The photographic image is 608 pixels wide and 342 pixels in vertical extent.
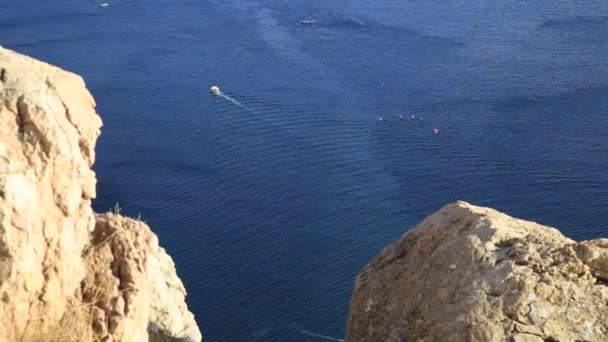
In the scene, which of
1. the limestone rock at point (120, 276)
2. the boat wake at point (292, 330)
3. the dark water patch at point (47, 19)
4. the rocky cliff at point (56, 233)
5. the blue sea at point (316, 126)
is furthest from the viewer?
the dark water patch at point (47, 19)

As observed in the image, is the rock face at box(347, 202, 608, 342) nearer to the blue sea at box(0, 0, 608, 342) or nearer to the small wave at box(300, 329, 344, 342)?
the small wave at box(300, 329, 344, 342)

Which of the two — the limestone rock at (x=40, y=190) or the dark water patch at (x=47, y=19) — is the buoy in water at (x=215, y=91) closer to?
the dark water patch at (x=47, y=19)

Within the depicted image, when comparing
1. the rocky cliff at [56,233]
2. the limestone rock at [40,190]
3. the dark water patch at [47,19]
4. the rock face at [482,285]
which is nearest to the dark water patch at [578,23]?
the dark water patch at [47,19]

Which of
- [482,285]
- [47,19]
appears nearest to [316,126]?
[47,19]

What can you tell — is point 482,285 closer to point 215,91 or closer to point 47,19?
point 215,91

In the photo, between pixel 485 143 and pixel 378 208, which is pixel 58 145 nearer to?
pixel 378 208

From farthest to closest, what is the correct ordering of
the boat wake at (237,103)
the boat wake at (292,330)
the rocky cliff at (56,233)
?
the boat wake at (237,103), the boat wake at (292,330), the rocky cliff at (56,233)

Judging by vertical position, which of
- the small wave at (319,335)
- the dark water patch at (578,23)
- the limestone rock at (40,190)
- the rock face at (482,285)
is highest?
the limestone rock at (40,190)
